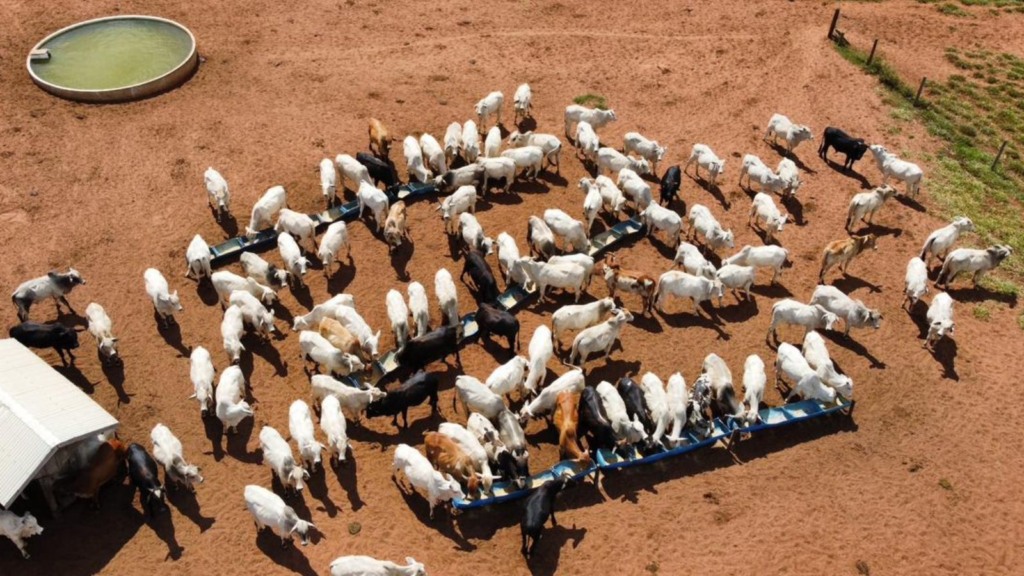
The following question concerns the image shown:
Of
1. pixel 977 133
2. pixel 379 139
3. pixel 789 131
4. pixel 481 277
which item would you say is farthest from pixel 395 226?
pixel 977 133

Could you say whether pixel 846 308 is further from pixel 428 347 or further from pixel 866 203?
pixel 428 347

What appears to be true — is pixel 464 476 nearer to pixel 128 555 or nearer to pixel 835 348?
pixel 128 555

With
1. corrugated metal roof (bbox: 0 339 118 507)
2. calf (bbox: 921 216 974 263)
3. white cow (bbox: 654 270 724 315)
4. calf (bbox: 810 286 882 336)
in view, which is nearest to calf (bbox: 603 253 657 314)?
white cow (bbox: 654 270 724 315)

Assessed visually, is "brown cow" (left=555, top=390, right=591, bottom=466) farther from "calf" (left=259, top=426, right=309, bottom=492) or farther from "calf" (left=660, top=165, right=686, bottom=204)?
"calf" (left=660, top=165, right=686, bottom=204)

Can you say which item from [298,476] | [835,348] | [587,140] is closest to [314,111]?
[587,140]

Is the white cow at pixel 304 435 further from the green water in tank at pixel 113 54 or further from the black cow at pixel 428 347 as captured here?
the green water in tank at pixel 113 54
